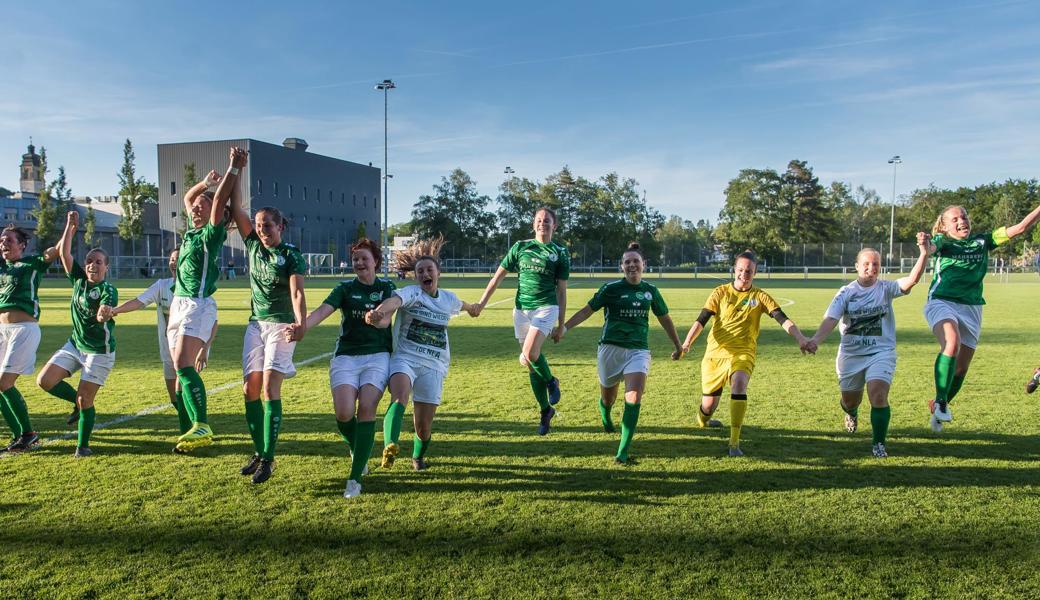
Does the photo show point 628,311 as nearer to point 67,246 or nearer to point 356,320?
point 356,320

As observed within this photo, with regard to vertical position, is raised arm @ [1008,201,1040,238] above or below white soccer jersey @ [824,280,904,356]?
above

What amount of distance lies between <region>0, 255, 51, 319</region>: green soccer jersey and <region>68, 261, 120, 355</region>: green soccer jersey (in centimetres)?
34

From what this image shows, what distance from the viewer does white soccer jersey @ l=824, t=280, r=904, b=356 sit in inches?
221

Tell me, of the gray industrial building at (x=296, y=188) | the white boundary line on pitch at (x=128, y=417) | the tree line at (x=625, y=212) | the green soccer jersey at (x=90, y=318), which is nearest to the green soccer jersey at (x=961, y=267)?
the green soccer jersey at (x=90, y=318)

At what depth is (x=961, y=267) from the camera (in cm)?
655

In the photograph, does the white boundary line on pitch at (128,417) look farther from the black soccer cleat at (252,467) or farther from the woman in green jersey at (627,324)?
the woman in green jersey at (627,324)

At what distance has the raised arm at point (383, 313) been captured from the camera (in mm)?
4574

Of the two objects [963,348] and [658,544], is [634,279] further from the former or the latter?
[963,348]

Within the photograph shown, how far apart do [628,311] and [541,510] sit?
81.3 inches

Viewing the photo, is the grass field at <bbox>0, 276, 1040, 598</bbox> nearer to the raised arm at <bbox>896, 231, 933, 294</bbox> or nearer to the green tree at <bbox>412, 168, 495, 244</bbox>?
the raised arm at <bbox>896, 231, 933, 294</bbox>

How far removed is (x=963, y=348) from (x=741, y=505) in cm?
376

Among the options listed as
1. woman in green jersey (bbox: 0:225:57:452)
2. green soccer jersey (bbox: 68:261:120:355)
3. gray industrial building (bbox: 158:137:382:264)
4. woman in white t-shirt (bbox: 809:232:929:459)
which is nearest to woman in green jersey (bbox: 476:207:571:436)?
woman in white t-shirt (bbox: 809:232:929:459)

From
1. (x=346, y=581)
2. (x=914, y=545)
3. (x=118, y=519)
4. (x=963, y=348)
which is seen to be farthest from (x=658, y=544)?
(x=963, y=348)

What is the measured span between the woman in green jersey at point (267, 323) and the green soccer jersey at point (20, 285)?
2150mm
